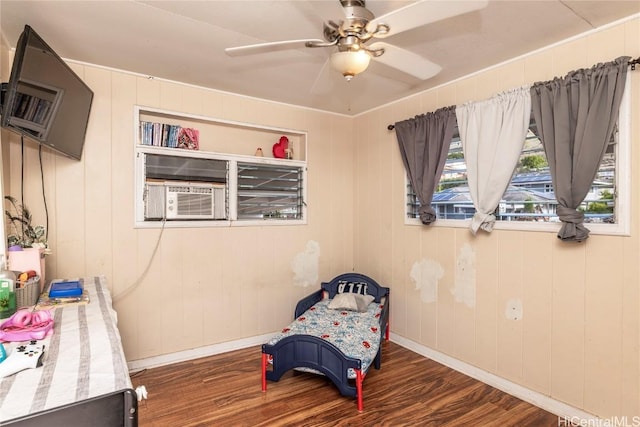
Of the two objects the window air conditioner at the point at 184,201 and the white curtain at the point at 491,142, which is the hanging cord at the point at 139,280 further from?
the white curtain at the point at 491,142

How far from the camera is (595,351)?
6.95ft

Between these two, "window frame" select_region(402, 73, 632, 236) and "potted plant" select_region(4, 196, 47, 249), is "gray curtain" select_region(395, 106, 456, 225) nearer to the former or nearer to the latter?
"window frame" select_region(402, 73, 632, 236)

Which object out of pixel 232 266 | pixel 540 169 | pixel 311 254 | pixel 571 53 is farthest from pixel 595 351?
pixel 232 266

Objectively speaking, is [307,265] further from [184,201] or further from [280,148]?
[184,201]

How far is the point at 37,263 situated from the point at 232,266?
1545 mm

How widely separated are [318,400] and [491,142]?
7.43ft

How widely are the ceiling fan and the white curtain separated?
933 mm

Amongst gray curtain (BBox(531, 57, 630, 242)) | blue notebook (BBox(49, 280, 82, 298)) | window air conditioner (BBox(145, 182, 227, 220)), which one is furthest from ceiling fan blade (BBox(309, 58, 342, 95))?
blue notebook (BBox(49, 280, 82, 298))

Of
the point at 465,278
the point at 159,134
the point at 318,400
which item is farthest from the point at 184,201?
the point at 465,278

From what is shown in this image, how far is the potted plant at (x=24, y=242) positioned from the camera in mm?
1917

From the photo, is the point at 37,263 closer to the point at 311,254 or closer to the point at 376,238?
the point at 311,254

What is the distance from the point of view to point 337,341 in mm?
2564

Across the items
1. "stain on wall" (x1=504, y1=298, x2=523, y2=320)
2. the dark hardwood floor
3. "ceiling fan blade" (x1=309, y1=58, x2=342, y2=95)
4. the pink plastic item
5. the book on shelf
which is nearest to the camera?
the pink plastic item

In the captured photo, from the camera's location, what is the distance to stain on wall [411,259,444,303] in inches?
121
